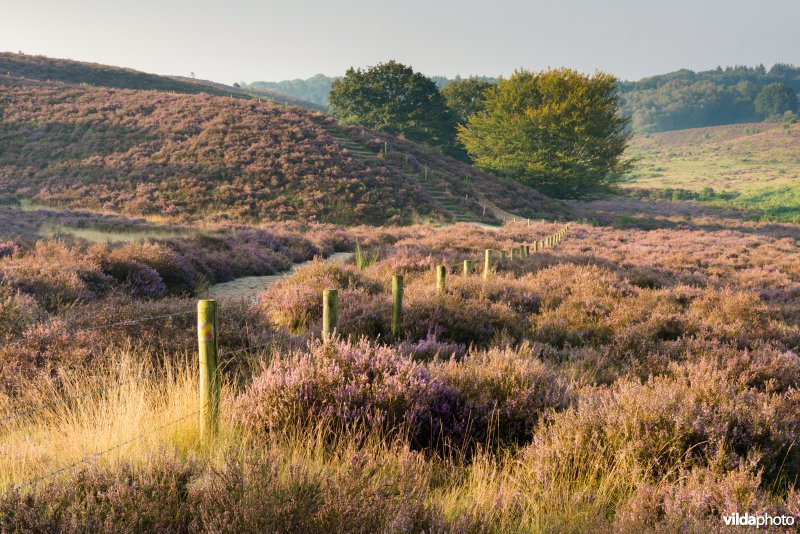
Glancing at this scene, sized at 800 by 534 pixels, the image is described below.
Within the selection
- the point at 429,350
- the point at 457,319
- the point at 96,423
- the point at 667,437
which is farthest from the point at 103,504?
the point at 457,319

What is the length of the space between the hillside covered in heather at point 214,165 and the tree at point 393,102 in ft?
36.1

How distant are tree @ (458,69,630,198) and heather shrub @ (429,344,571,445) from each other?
4151 centimetres

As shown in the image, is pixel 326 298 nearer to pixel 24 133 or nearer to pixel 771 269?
pixel 771 269

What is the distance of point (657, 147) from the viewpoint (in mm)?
158500

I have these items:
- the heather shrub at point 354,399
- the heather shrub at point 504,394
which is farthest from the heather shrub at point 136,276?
the heather shrub at point 504,394

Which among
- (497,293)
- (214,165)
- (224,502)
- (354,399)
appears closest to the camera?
(224,502)

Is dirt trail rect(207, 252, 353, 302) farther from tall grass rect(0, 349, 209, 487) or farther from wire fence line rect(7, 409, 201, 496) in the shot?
wire fence line rect(7, 409, 201, 496)

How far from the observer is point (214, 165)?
98.7ft

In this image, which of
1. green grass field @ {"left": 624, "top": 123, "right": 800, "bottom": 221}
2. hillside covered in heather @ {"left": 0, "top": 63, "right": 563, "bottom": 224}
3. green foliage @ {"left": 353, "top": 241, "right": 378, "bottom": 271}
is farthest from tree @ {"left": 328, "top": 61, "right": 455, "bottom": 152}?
green foliage @ {"left": 353, "top": 241, "right": 378, "bottom": 271}

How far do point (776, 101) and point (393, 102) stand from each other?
191186mm

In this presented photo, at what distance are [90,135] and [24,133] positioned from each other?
14.6 feet

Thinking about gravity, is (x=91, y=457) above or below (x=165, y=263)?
above

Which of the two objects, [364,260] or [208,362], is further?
[364,260]

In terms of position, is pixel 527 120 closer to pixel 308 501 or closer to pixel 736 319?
pixel 736 319
